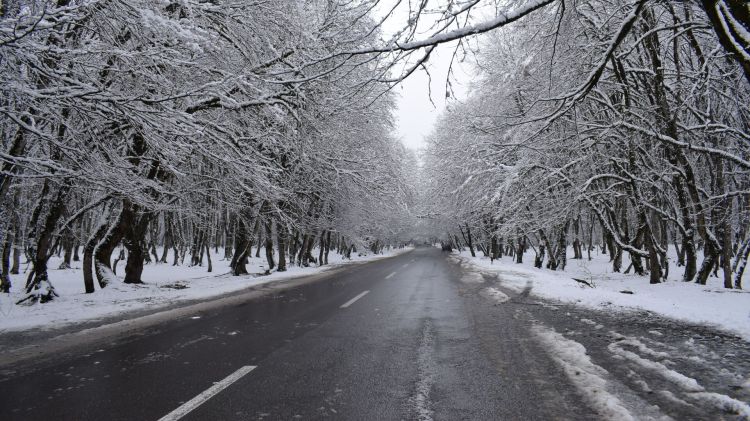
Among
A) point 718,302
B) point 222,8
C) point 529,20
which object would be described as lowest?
point 718,302

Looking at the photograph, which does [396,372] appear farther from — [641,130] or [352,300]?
[641,130]

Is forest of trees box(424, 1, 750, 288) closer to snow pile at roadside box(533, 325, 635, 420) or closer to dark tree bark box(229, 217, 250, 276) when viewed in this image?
snow pile at roadside box(533, 325, 635, 420)

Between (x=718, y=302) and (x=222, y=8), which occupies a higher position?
(x=222, y=8)

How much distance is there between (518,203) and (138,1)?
1270cm

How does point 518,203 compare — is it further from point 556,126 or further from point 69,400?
point 69,400

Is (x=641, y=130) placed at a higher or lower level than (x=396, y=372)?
higher

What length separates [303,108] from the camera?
1230 centimetres

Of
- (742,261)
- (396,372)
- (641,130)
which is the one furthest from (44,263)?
(742,261)

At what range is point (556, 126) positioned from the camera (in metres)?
14.9

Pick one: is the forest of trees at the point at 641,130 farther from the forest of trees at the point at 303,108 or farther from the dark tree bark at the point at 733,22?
the dark tree bark at the point at 733,22

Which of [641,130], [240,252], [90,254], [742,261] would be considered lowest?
[742,261]

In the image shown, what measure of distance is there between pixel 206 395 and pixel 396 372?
188 cm

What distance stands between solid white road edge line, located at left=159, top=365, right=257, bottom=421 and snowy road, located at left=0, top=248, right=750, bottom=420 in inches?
0.7

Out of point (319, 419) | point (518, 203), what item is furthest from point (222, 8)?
point (518, 203)
